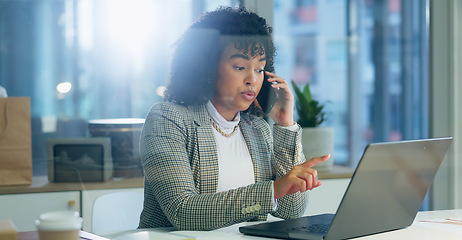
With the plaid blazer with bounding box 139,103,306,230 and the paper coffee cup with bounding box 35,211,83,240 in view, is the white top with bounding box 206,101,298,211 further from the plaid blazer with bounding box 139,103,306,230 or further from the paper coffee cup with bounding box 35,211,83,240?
the paper coffee cup with bounding box 35,211,83,240

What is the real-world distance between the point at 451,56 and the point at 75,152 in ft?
6.72

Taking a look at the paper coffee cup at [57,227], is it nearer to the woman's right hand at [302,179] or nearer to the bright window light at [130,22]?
the woman's right hand at [302,179]

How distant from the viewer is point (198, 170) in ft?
5.39

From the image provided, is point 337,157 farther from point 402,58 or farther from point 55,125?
point 55,125

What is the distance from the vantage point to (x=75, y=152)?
240 cm

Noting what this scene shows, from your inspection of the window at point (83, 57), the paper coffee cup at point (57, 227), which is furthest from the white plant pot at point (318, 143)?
the paper coffee cup at point (57, 227)

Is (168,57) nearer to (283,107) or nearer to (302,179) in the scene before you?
(283,107)

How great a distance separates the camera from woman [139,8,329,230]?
1446 millimetres

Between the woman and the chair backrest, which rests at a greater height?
the woman

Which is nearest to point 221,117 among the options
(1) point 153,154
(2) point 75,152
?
(1) point 153,154

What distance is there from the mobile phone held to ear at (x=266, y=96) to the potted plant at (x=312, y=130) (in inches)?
33.8

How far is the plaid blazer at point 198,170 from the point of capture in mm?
1438

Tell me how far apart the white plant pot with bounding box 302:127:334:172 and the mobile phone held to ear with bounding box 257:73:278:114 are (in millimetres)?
857

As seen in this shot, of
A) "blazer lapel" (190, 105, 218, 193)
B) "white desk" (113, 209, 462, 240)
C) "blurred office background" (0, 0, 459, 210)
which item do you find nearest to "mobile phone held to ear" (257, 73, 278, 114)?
"blazer lapel" (190, 105, 218, 193)
